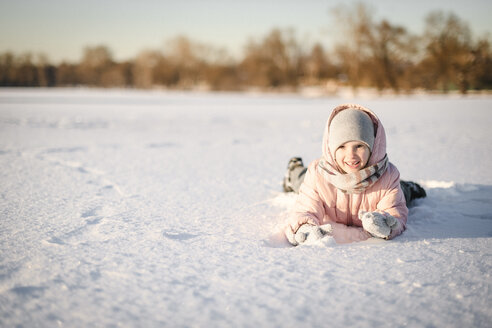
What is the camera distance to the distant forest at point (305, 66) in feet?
77.3

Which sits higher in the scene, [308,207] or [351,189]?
[351,189]

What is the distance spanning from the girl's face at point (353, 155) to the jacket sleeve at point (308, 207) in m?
0.20

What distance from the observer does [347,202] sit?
1.67 metres

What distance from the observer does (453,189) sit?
8.00 ft

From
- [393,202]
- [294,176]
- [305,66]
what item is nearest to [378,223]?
[393,202]

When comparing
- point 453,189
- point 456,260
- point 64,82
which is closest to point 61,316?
point 456,260

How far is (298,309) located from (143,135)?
208 inches

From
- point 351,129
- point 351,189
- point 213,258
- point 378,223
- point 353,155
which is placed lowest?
point 213,258

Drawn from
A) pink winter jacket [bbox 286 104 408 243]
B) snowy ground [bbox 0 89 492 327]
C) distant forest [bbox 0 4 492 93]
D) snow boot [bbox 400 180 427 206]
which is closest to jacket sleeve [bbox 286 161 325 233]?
pink winter jacket [bbox 286 104 408 243]

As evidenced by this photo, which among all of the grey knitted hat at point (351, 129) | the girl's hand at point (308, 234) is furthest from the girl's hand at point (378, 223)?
the grey knitted hat at point (351, 129)

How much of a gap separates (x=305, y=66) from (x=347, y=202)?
4158 cm

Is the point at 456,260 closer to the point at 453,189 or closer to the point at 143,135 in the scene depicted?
the point at 453,189

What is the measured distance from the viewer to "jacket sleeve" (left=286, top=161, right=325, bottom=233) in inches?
60.5

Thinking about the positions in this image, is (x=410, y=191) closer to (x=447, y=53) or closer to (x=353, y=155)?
(x=353, y=155)
